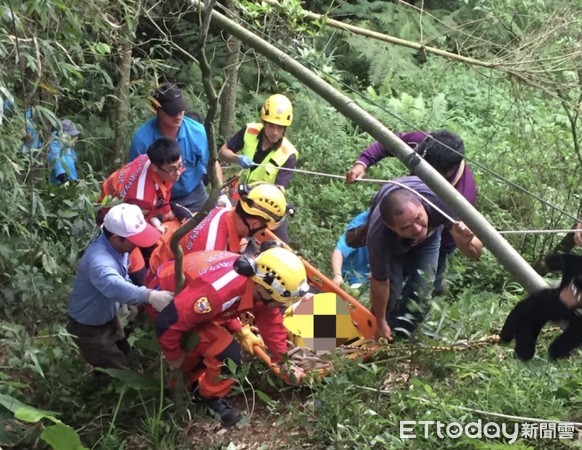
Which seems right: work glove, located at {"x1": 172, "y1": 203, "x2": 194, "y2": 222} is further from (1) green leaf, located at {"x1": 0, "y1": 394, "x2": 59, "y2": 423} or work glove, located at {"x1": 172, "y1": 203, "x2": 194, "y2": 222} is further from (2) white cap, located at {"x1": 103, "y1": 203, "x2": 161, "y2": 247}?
(1) green leaf, located at {"x1": 0, "y1": 394, "x2": 59, "y2": 423}

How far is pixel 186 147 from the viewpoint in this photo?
19.2 ft

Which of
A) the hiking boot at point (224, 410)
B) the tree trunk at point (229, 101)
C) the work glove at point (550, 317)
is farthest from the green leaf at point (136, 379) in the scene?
the tree trunk at point (229, 101)

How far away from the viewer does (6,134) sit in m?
4.70

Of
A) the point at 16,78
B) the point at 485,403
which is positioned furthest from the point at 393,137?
the point at 16,78

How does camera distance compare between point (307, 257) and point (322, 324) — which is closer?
point (322, 324)

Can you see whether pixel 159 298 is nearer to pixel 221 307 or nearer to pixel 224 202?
pixel 221 307

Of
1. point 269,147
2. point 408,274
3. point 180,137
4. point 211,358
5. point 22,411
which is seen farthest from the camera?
point 269,147

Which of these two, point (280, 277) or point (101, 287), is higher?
point (280, 277)

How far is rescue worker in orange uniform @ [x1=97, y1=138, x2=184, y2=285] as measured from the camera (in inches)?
203

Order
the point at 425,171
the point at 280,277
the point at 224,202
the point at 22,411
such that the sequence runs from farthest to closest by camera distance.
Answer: the point at 224,202
the point at 280,277
the point at 22,411
the point at 425,171

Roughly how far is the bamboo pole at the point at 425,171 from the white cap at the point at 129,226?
1.31 m

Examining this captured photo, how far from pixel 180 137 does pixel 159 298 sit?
196cm

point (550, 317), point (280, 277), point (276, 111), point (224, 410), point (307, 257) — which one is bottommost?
point (307, 257)

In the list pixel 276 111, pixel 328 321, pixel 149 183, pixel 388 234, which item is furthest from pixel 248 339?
pixel 276 111
